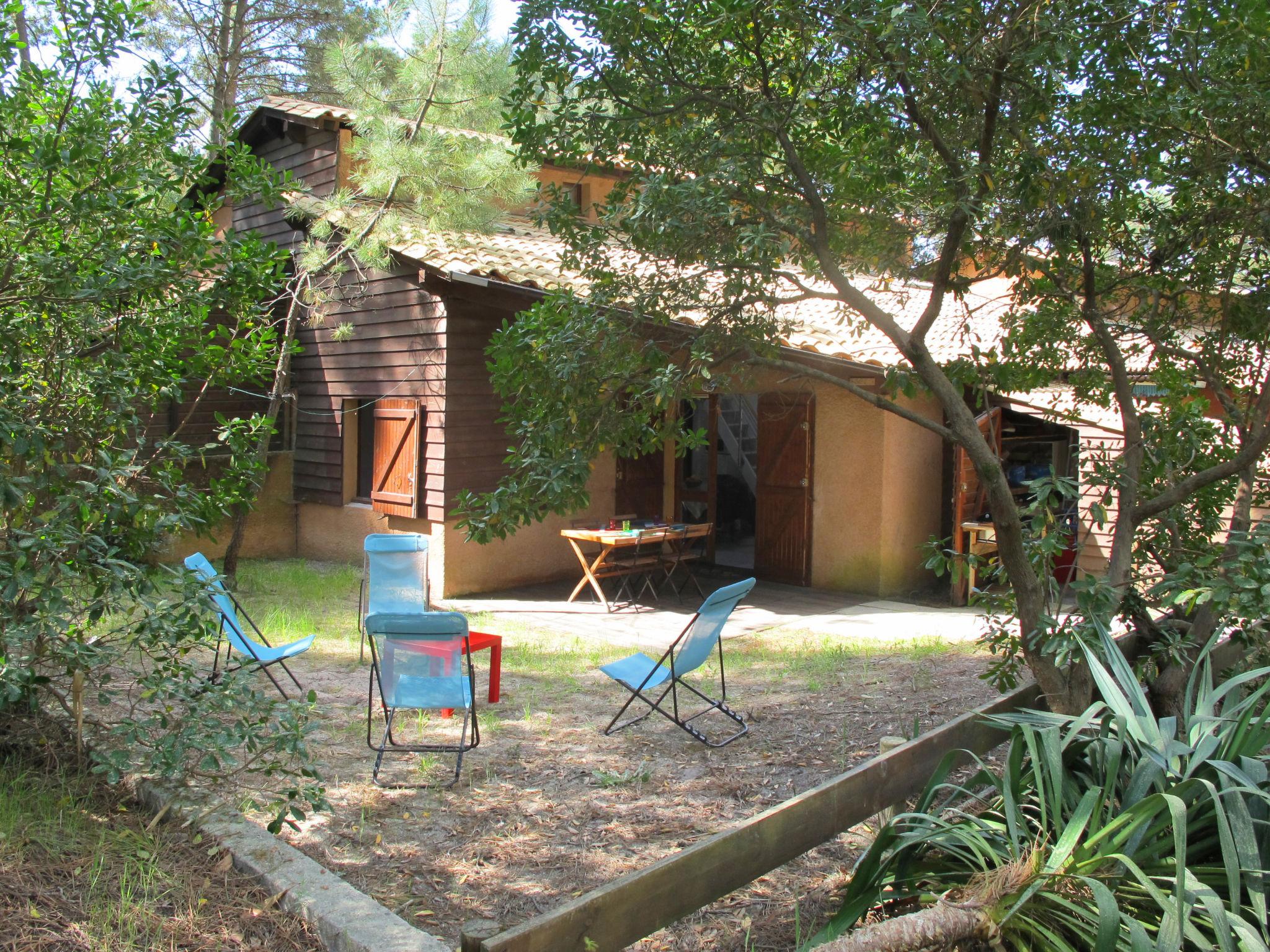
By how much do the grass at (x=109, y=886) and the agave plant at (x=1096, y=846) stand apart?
173 centimetres

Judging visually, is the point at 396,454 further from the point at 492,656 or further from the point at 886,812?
the point at 886,812

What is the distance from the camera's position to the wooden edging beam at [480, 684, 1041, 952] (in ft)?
7.23

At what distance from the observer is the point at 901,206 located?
449 centimetres

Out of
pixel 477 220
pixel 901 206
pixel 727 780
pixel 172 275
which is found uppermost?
pixel 477 220

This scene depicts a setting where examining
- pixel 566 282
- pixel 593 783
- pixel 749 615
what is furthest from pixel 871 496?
pixel 593 783

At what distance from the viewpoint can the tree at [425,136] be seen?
877cm

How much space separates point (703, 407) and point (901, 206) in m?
9.02

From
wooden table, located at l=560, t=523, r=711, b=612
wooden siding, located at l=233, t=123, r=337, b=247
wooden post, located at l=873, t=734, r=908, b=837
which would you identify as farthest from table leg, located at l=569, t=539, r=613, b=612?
wooden siding, located at l=233, t=123, r=337, b=247

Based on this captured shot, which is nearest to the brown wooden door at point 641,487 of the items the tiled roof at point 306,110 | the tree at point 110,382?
the tiled roof at point 306,110

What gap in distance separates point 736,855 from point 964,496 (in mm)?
7237

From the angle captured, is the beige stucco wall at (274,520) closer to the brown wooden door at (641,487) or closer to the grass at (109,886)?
the brown wooden door at (641,487)

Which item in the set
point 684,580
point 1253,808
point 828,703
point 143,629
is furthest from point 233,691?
point 684,580

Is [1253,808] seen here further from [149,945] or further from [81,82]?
[81,82]

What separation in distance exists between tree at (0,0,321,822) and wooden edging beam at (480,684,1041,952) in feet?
4.50
